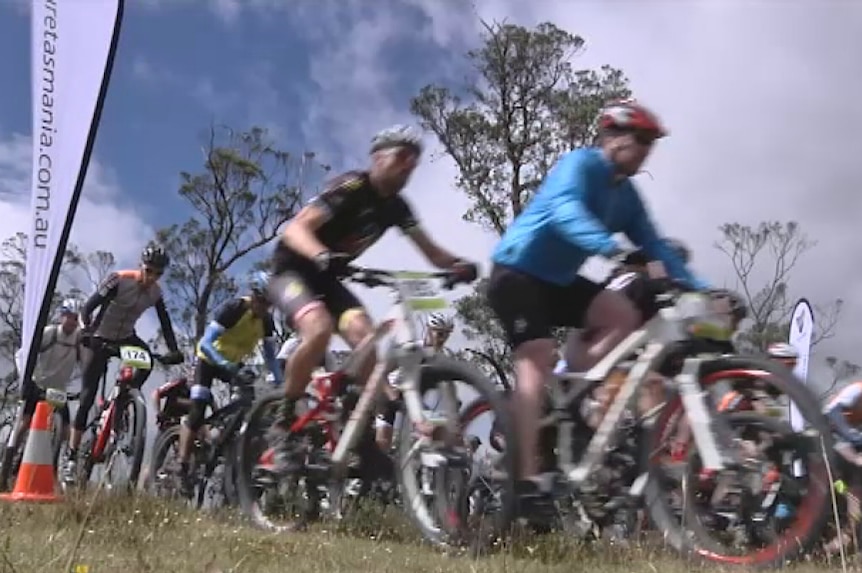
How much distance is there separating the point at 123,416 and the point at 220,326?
3.75 feet

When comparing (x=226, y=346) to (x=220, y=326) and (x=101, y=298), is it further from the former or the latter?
(x=101, y=298)

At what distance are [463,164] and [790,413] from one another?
20411 millimetres

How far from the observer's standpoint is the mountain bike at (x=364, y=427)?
12.8ft

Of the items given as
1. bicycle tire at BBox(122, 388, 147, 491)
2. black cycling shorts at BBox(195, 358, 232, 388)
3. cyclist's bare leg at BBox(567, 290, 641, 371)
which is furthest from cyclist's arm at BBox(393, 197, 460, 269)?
bicycle tire at BBox(122, 388, 147, 491)

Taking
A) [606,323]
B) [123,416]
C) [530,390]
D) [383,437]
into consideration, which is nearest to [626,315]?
[606,323]

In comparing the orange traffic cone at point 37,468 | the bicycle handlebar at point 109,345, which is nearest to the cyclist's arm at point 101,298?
the bicycle handlebar at point 109,345

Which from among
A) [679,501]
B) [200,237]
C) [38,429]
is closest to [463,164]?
[200,237]

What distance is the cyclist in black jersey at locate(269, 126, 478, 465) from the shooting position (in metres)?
4.29

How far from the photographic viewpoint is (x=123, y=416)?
7371 mm

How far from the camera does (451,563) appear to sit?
328 centimetres

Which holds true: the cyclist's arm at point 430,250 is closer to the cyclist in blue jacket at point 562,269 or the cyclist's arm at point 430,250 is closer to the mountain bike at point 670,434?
the cyclist in blue jacket at point 562,269

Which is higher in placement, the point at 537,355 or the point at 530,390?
the point at 537,355

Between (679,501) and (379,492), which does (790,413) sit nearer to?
(679,501)

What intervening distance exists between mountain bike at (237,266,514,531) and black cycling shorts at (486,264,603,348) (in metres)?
0.24
